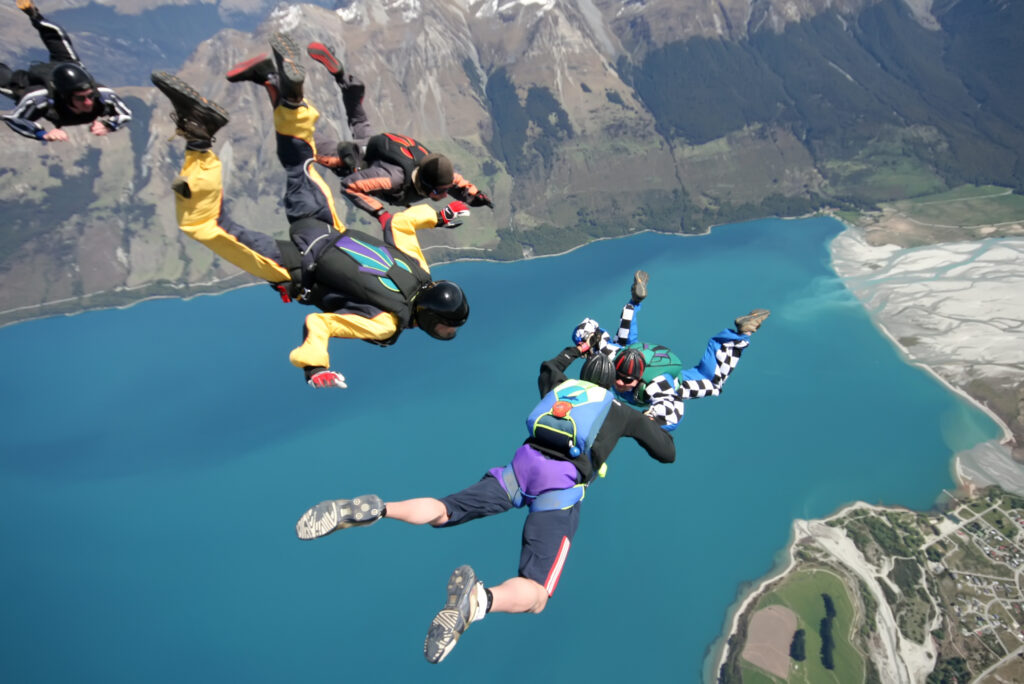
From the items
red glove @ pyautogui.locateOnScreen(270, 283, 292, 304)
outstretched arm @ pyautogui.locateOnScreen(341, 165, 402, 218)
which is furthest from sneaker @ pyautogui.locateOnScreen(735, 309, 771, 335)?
red glove @ pyautogui.locateOnScreen(270, 283, 292, 304)

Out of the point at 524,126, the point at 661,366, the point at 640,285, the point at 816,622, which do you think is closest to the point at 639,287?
the point at 640,285

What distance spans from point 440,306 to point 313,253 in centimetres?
130

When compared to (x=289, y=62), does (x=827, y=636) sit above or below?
below

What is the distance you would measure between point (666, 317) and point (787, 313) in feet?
48.7

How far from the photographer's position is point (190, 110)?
3.53 m

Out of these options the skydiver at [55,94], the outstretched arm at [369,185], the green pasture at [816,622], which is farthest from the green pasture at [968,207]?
the skydiver at [55,94]

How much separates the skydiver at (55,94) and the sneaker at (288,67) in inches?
81.3

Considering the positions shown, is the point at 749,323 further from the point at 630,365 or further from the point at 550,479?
the point at 550,479

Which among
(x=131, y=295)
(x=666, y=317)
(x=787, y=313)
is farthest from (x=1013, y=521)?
(x=131, y=295)

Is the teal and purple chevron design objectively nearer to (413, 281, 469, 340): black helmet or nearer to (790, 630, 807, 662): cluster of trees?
(413, 281, 469, 340): black helmet

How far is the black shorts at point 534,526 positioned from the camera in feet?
14.3

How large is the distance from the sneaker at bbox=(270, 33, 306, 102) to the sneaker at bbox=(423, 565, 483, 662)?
4.04 m

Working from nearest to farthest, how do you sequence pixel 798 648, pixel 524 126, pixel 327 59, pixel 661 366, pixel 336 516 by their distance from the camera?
1. pixel 336 516
2. pixel 327 59
3. pixel 661 366
4. pixel 798 648
5. pixel 524 126

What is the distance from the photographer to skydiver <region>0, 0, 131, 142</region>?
4.88 m
